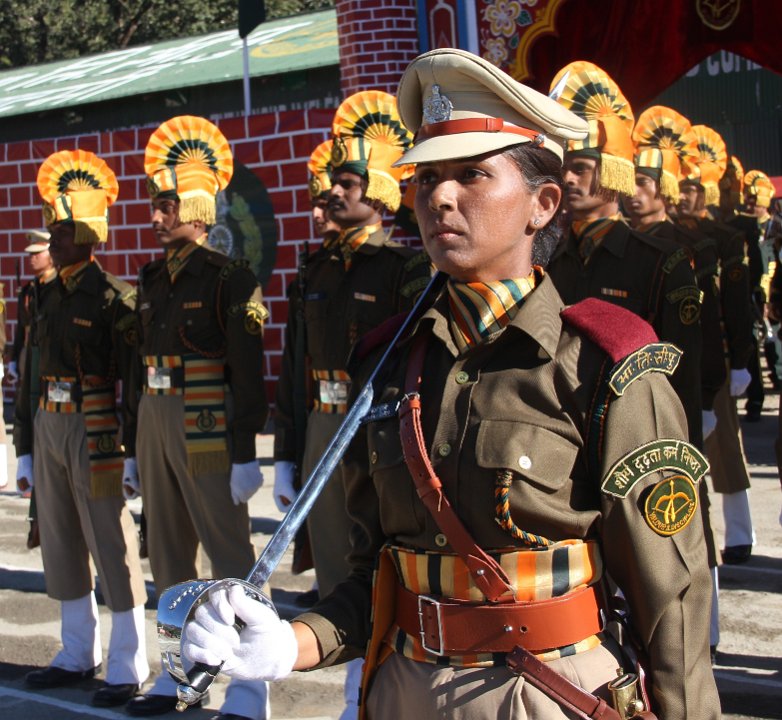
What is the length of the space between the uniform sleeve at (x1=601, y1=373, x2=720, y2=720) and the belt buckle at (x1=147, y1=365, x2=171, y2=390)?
11.0ft

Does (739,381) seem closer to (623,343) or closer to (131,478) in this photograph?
(131,478)

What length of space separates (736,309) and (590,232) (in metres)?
2.47

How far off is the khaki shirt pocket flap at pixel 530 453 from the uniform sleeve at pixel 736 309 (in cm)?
511

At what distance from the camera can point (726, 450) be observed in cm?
696

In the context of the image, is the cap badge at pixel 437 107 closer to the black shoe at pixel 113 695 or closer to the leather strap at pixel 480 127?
the leather strap at pixel 480 127

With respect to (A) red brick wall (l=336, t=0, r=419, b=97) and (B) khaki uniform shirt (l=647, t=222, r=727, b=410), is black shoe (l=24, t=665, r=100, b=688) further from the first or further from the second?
(A) red brick wall (l=336, t=0, r=419, b=97)

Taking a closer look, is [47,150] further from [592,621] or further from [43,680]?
[592,621]

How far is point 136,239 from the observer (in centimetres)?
1273

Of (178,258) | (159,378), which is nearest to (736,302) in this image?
(178,258)

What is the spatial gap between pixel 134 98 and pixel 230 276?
1685 cm

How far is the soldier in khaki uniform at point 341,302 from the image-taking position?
16.1ft

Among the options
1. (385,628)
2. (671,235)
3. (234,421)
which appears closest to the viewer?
(385,628)

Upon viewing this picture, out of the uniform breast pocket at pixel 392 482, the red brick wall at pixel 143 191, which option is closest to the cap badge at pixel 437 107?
the uniform breast pocket at pixel 392 482

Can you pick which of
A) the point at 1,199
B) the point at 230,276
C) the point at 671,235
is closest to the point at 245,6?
the point at 1,199
